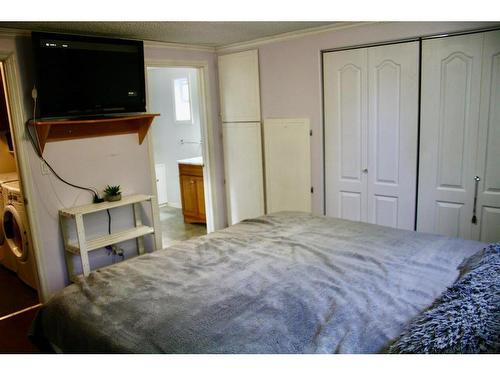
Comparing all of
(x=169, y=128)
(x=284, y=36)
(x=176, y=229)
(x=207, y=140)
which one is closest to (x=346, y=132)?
(x=284, y=36)

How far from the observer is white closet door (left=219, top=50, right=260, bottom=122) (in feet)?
13.8

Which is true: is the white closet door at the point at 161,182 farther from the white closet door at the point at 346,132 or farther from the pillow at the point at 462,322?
the pillow at the point at 462,322

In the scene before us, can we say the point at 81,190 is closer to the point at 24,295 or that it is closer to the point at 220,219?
the point at 24,295

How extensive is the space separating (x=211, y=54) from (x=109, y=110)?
1547 millimetres

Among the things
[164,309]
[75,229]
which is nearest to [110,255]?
[75,229]

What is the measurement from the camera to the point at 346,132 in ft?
11.9

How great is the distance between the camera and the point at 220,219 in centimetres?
482

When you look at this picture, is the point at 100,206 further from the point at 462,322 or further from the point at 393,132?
the point at 462,322

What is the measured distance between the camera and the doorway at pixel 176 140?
5387 mm

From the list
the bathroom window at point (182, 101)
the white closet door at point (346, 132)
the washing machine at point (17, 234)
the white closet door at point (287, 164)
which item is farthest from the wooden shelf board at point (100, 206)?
the bathroom window at point (182, 101)

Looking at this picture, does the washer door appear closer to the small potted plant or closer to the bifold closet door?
the small potted plant

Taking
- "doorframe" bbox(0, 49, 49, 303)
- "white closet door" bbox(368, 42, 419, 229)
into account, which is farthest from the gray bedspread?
"doorframe" bbox(0, 49, 49, 303)

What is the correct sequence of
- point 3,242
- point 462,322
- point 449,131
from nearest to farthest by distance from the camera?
point 462,322, point 449,131, point 3,242

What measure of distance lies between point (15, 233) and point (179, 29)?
8.07 feet
